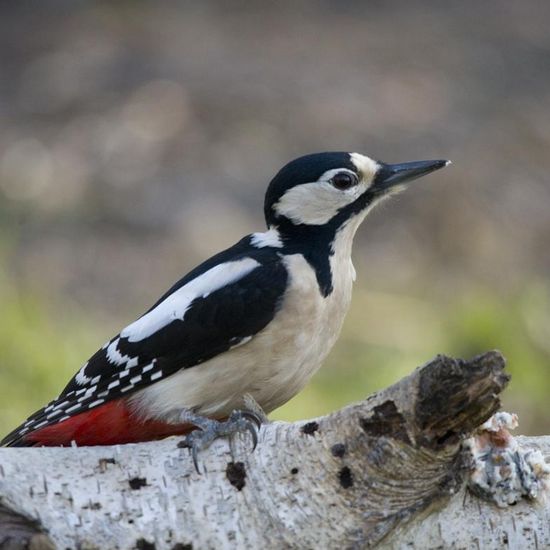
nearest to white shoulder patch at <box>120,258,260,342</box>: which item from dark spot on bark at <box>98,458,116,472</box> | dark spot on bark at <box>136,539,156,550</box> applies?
dark spot on bark at <box>98,458,116,472</box>

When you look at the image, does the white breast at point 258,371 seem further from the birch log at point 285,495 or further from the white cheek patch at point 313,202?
the birch log at point 285,495

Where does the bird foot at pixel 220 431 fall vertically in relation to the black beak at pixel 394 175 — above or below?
below

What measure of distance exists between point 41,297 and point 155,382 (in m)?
3.12

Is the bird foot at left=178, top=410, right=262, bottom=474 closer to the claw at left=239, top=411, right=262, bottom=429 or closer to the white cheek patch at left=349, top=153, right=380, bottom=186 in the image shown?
the claw at left=239, top=411, right=262, bottom=429

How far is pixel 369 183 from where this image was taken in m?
3.69

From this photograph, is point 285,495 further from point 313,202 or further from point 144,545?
point 313,202

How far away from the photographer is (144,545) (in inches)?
106

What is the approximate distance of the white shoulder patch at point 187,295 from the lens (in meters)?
3.41

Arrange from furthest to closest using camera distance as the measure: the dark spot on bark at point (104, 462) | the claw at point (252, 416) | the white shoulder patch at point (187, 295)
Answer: the white shoulder patch at point (187, 295) → the claw at point (252, 416) → the dark spot on bark at point (104, 462)

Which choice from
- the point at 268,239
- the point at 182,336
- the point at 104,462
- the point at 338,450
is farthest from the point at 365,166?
the point at 104,462

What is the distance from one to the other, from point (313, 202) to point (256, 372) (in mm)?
565

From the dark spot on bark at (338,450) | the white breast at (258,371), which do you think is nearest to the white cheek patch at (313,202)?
the white breast at (258,371)

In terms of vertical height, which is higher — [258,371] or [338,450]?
[258,371]

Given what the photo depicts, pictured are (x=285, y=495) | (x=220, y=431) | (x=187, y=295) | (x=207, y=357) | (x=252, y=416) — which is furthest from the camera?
(x=187, y=295)
